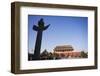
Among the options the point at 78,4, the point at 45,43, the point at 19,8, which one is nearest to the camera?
the point at 19,8

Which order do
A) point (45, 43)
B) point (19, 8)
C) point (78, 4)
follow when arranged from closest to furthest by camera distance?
point (19, 8) < point (45, 43) < point (78, 4)

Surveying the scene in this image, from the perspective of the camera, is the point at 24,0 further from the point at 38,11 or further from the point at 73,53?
the point at 73,53

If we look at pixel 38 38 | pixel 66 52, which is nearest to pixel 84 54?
pixel 66 52

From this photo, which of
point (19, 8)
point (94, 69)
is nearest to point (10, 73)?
point (19, 8)

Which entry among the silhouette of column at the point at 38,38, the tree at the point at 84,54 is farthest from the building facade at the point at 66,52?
the silhouette of column at the point at 38,38

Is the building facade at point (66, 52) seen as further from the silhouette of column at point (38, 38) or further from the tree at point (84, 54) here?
the silhouette of column at point (38, 38)

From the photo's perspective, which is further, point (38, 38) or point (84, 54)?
point (84, 54)

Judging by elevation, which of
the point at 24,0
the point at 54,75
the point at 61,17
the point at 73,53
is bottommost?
the point at 54,75

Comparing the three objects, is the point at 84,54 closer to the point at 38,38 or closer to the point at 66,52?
the point at 66,52

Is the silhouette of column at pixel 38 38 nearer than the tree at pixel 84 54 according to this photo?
Yes

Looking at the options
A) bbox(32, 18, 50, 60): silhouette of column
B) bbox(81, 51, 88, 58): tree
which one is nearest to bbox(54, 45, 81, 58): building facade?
bbox(81, 51, 88, 58): tree

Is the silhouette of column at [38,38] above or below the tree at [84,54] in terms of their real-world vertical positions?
above
